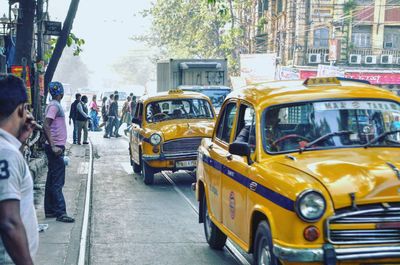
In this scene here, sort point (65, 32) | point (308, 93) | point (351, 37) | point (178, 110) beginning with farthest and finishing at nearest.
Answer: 1. point (351, 37)
2. point (65, 32)
3. point (178, 110)
4. point (308, 93)

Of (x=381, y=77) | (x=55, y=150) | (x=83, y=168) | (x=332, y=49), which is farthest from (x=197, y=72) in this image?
(x=381, y=77)

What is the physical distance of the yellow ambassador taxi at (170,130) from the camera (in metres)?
12.5

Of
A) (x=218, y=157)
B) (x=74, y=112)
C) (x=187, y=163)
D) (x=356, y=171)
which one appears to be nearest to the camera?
(x=356, y=171)

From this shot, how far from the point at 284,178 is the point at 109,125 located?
73.5ft

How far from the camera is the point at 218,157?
22.9 ft

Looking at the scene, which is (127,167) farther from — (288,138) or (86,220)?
(288,138)

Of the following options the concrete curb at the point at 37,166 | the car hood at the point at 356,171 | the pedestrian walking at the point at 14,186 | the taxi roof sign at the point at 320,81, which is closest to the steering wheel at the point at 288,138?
the car hood at the point at 356,171

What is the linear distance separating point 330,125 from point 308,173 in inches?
36.6

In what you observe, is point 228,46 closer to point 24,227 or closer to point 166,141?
point 166,141

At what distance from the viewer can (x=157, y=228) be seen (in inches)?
353

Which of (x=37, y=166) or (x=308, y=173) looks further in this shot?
(x=37, y=166)

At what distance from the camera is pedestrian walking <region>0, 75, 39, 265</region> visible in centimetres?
285

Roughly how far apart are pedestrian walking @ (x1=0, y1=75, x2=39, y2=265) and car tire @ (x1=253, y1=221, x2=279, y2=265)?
2.43m

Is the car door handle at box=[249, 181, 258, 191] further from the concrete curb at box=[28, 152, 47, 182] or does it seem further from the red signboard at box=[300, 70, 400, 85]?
the red signboard at box=[300, 70, 400, 85]
